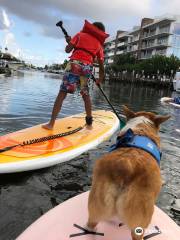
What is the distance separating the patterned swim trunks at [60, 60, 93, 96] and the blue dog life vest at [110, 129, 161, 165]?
4.07 metres

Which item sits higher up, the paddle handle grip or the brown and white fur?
the paddle handle grip

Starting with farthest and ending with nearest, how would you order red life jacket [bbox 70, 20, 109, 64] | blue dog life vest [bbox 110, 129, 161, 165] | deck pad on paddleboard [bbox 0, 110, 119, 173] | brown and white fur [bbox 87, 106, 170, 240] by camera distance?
red life jacket [bbox 70, 20, 109, 64] < deck pad on paddleboard [bbox 0, 110, 119, 173] < blue dog life vest [bbox 110, 129, 161, 165] < brown and white fur [bbox 87, 106, 170, 240]

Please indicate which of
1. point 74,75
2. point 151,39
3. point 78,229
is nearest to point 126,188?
point 78,229

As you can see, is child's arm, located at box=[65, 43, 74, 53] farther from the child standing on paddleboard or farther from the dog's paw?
the dog's paw

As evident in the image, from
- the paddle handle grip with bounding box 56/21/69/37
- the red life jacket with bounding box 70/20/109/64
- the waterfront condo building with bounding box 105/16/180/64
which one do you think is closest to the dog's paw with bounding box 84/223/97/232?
the red life jacket with bounding box 70/20/109/64

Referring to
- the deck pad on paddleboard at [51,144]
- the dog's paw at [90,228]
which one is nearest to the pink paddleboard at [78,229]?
the dog's paw at [90,228]

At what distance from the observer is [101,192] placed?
3100mm

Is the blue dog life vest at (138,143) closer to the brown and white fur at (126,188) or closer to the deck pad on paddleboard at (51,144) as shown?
the brown and white fur at (126,188)

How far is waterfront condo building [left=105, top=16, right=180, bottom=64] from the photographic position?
93812mm

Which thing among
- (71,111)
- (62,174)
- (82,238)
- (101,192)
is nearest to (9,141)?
(62,174)

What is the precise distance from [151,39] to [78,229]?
10818cm

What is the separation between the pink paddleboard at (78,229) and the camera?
11.8 ft

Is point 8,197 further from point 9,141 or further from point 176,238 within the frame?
point 176,238

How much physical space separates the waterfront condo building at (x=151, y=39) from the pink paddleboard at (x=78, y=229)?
93292 mm
